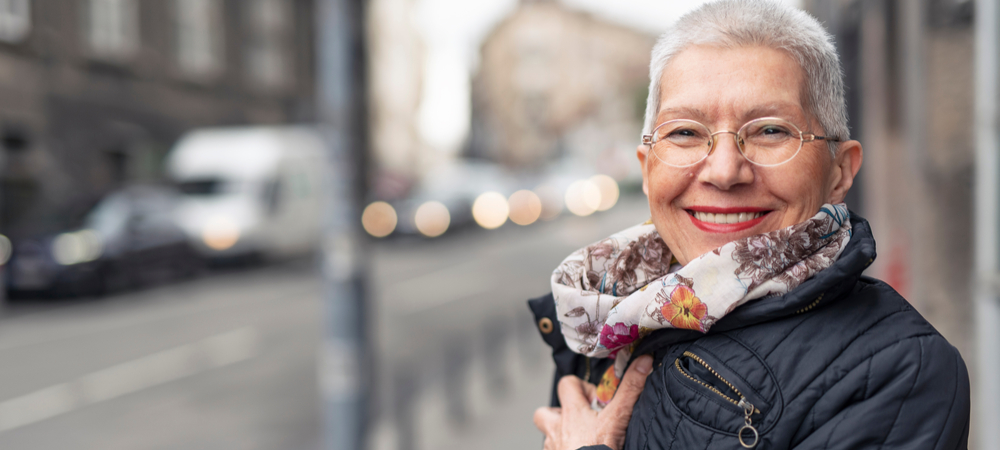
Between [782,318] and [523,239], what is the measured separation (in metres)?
20.7

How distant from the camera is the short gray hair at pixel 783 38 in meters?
1.22

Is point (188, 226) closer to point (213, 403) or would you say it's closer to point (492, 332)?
point (213, 403)

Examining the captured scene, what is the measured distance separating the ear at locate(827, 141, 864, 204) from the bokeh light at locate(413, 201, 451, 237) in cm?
1945

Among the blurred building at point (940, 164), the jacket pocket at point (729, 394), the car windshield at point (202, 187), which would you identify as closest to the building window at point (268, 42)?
the car windshield at point (202, 187)

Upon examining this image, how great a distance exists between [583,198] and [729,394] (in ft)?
96.6

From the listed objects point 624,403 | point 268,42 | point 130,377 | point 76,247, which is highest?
point 268,42

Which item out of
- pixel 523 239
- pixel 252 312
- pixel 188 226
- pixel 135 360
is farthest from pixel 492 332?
pixel 523 239

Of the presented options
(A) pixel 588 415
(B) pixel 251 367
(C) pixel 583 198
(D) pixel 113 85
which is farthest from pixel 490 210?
(A) pixel 588 415

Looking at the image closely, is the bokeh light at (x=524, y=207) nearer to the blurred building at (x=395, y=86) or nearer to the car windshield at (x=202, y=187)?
the blurred building at (x=395, y=86)

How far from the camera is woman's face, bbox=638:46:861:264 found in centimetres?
122

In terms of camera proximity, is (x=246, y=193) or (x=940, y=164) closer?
(x=940, y=164)

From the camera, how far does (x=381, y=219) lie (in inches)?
817

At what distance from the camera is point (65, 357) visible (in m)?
8.22

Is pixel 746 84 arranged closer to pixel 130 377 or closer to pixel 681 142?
pixel 681 142
